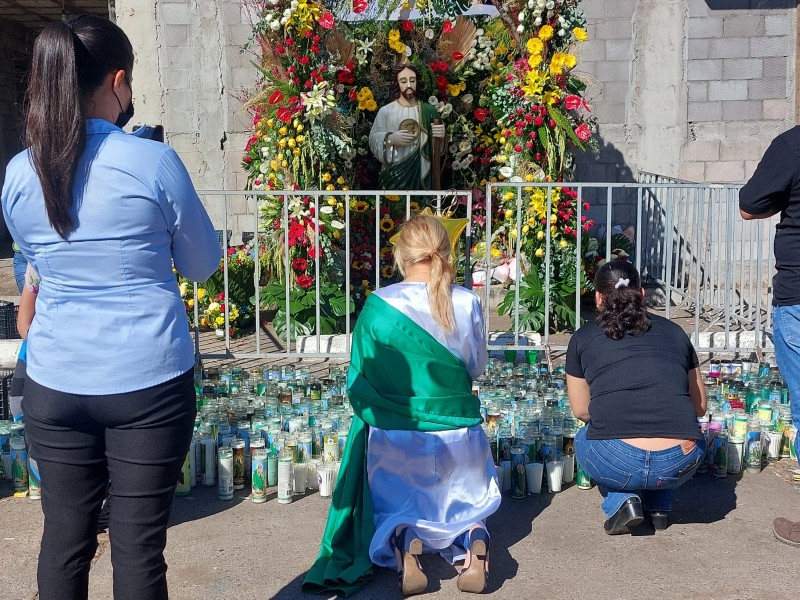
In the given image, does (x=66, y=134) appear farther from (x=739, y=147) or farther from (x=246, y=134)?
(x=739, y=147)

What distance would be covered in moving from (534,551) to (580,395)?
0.67m

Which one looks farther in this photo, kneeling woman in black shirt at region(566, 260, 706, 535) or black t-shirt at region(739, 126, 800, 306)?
kneeling woman in black shirt at region(566, 260, 706, 535)

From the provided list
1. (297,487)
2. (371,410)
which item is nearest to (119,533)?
(371,410)

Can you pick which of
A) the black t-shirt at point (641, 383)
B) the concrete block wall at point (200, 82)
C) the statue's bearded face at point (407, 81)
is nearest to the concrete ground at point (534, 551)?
the black t-shirt at point (641, 383)

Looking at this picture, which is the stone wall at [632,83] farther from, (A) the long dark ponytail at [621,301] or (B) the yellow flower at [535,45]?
(A) the long dark ponytail at [621,301]

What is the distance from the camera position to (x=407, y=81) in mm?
7957

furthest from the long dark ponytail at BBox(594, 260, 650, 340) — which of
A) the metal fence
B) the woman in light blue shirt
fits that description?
the woman in light blue shirt

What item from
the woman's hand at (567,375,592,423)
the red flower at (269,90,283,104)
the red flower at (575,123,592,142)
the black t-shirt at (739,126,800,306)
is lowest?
the woman's hand at (567,375,592,423)

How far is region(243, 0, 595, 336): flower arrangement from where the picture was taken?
7199 mm

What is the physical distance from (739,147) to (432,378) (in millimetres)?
7440

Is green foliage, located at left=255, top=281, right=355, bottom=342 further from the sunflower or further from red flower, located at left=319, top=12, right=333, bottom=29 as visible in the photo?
red flower, located at left=319, top=12, right=333, bottom=29

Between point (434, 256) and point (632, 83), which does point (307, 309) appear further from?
point (632, 83)

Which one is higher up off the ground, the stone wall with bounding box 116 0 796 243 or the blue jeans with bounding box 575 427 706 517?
the stone wall with bounding box 116 0 796 243

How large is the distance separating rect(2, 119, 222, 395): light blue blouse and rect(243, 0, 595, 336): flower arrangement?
4426 mm
